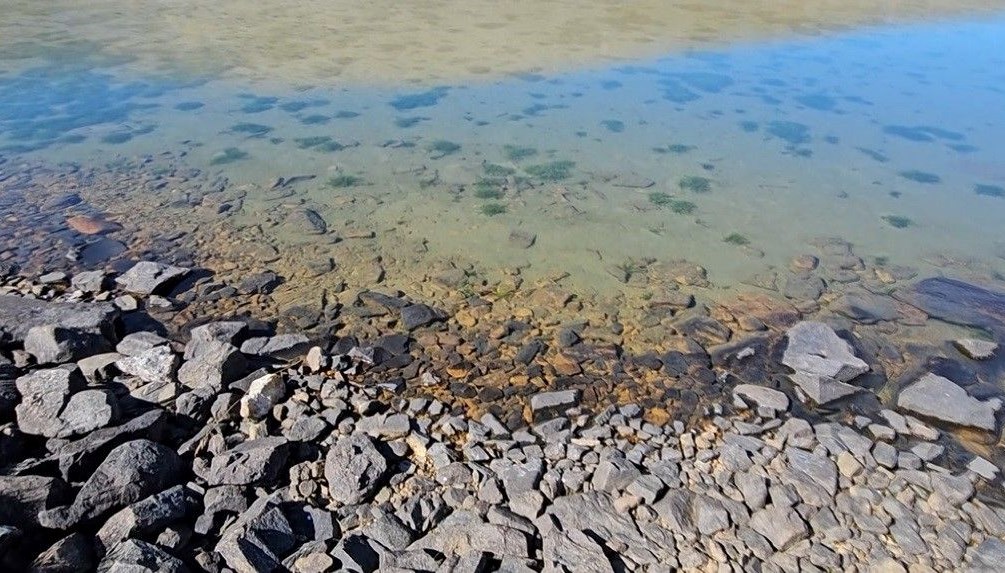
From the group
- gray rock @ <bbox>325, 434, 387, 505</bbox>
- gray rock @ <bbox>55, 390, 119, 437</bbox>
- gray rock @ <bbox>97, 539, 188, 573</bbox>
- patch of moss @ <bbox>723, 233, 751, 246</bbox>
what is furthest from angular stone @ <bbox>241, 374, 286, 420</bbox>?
patch of moss @ <bbox>723, 233, 751, 246</bbox>

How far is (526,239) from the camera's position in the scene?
7.09 m

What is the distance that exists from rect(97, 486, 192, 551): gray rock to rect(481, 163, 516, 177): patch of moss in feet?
20.1

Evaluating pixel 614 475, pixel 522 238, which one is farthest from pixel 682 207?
pixel 614 475

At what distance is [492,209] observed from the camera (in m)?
7.75

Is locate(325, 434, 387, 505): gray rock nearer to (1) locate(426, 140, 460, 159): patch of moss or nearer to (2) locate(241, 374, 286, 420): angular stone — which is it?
(2) locate(241, 374, 286, 420): angular stone

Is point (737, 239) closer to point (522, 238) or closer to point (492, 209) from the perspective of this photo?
point (522, 238)

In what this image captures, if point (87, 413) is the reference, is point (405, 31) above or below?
above

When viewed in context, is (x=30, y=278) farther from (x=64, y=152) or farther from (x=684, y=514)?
(x=684, y=514)

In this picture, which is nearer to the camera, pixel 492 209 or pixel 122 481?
pixel 122 481

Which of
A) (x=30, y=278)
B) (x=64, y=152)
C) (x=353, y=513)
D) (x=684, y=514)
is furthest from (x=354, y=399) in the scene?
(x=64, y=152)

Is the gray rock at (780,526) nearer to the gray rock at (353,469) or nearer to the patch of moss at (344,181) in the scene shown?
the gray rock at (353,469)

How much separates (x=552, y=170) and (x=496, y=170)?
0.79 metres

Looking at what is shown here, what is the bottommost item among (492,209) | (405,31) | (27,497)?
(492,209)

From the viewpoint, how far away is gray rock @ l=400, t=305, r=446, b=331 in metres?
5.50
